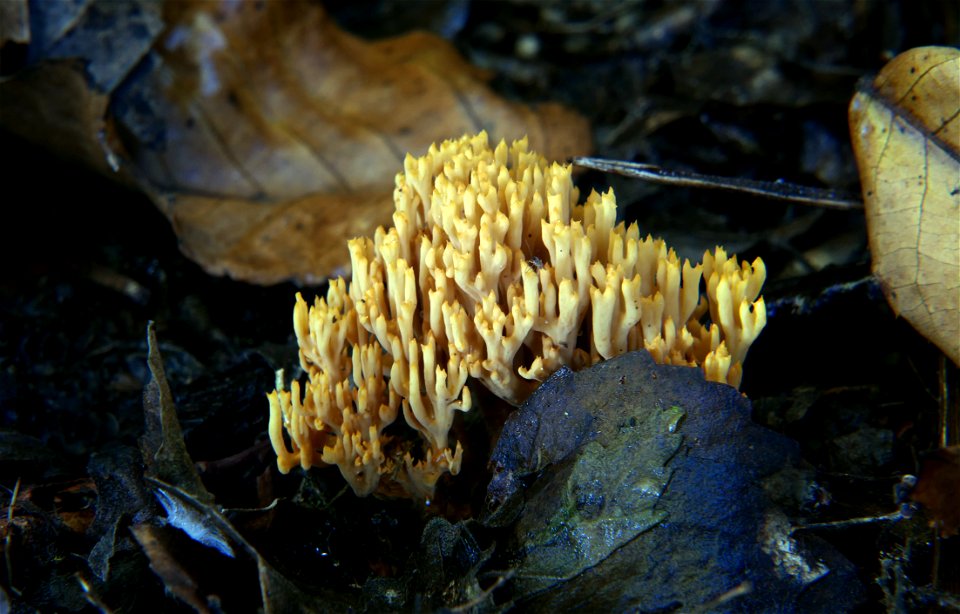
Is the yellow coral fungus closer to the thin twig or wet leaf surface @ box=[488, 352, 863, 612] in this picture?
wet leaf surface @ box=[488, 352, 863, 612]

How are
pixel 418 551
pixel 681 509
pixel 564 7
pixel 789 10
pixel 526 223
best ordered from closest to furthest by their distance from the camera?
pixel 681 509 → pixel 418 551 → pixel 526 223 → pixel 789 10 → pixel 564 7

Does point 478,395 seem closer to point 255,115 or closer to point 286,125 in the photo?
point 286,125

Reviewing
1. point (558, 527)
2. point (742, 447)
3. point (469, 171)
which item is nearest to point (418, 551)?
point (558, 527)

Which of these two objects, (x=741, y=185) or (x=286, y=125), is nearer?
(x=741, y=185)

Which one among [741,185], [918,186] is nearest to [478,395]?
[741,185]

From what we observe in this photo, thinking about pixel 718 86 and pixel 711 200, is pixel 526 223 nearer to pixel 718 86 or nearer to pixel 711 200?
pixel 711 200
